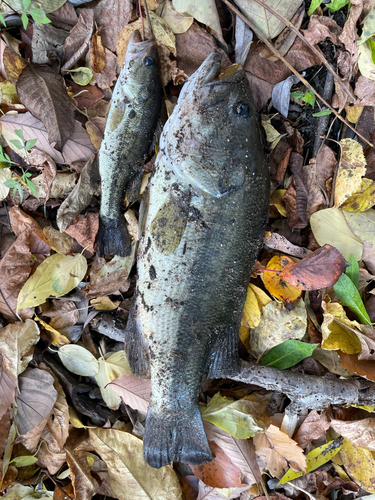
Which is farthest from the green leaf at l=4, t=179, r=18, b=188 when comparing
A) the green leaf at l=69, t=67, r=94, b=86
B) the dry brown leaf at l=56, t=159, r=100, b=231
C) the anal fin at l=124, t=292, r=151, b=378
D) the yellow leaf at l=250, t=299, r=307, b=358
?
the yellow leaf at l=250, t=299, r=307, b=358

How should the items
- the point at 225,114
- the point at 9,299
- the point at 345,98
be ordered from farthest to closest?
the point at 9,299
the point at 345,98
the point at 225,114

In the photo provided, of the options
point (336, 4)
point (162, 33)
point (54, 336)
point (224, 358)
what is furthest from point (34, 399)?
point (336, 4)

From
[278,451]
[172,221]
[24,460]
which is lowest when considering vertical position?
[24,460]

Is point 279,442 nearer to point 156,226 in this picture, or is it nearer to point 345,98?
point 156,226

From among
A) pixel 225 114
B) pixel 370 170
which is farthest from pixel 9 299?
pixel 370 170

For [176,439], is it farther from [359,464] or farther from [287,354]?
[359,464]

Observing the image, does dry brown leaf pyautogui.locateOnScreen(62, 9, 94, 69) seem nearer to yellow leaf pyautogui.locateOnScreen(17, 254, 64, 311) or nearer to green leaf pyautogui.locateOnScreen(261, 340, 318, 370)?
yellow leaf pyautogui.locateOnScreen(17, 254, 64, 311)

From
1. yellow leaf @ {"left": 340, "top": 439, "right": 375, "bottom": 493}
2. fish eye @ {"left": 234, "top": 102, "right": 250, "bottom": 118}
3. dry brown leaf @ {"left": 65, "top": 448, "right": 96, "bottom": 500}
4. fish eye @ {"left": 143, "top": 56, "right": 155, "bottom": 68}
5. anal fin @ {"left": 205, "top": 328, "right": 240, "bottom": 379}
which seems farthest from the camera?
dry brown leaf @ {"left": 65, "top": 448, "right": 96, "bottom": 500}
